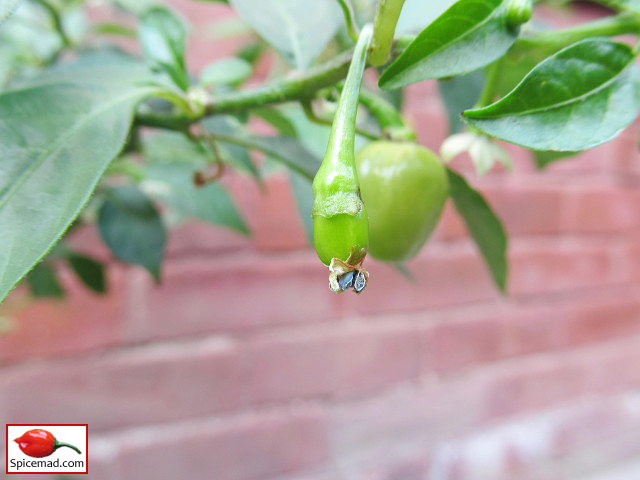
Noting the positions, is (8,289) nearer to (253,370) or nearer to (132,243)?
(132,243)

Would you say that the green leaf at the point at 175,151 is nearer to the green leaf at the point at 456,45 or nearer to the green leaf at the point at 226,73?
the green leaf at the point at 226,73

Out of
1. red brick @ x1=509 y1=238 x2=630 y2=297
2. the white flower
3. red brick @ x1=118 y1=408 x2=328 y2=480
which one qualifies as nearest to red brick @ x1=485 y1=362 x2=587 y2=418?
red brick @ x1=509 y1=238 x2=630 y2=297

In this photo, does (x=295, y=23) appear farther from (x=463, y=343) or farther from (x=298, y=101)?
(x=463, y=343)

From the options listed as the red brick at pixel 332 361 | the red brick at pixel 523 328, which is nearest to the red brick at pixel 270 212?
the red brick at pixel 332 361

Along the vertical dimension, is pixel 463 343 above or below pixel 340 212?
below

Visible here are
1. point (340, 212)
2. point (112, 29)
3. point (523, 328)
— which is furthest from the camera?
point (523, 328)

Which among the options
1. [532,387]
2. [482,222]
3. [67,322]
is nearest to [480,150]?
[482,222]
